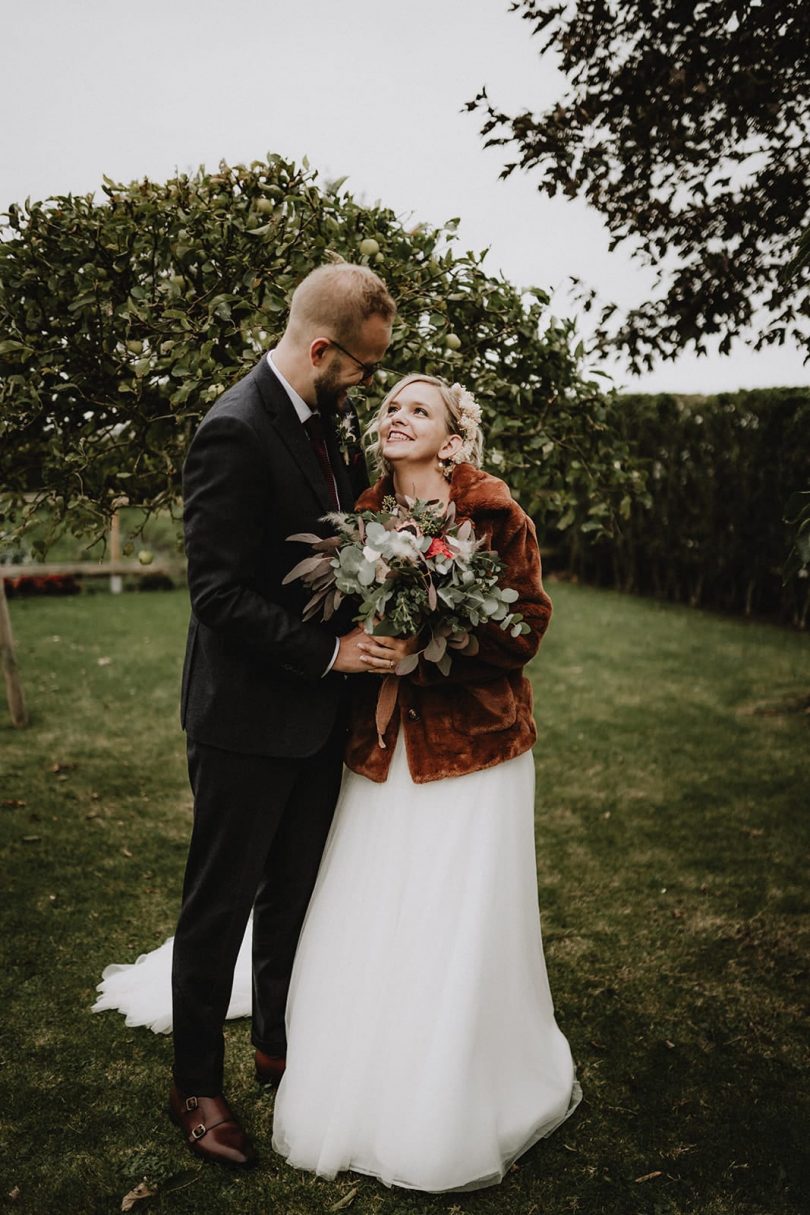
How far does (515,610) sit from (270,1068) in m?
1.99

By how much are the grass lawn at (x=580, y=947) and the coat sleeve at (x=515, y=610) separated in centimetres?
168

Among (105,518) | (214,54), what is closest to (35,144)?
(214,54)

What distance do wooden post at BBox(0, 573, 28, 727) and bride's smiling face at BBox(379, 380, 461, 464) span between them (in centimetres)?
493

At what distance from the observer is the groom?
104 inches

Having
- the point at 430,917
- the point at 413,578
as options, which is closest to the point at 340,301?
the point at 413,578

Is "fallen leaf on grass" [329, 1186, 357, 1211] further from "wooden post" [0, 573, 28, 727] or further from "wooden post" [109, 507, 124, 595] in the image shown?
"wooden post" [109, 507, 124, 595]

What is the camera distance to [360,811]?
3.02m

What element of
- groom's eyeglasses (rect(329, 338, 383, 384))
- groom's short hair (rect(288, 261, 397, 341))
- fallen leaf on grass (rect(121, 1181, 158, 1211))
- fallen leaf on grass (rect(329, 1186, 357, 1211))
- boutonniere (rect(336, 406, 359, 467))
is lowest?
fallen leaf on grass (rect(121, 1181, 158, 1211))

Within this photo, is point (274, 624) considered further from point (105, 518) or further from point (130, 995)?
point (130, 995)

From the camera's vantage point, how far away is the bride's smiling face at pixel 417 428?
2.97 m

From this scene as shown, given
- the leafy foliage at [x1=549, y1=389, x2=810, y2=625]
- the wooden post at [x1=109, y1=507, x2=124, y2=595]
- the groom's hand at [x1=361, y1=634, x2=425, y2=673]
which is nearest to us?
the groom's hand at [x1=361, y1=634, x2=425, y2=673]

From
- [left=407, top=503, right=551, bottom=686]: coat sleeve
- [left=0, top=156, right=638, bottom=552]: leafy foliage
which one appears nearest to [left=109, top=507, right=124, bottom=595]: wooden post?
[left=0, top=156, right=638, bottom=552]: leafy foliage

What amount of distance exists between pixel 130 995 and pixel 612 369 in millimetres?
4617

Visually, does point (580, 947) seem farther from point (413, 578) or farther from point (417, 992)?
point (413, 578)
